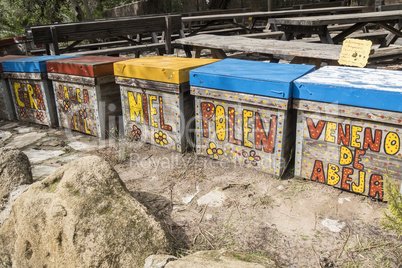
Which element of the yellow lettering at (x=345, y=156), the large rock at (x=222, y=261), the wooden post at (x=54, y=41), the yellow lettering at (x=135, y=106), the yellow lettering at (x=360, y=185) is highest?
the wooden post at (x=54, y=41)

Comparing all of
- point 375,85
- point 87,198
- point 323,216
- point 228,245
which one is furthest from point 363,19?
point 87,198

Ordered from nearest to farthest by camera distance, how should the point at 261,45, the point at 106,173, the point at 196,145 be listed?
1. the point at 106,173
2. the point at 196,145
3. the point at 261,45

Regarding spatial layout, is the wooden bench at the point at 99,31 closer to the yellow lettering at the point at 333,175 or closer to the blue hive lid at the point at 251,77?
the blue hive lid at the point at 251,77

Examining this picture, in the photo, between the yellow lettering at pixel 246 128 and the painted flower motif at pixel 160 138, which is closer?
the yellow lettering at pixel 246 128

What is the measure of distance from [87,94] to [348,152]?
2.82m

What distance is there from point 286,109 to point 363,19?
3329 millimetres

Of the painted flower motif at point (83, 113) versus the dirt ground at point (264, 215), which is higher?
the painted flower motif at point (83, 113)

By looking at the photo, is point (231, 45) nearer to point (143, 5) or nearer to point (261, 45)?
point (261, 45)

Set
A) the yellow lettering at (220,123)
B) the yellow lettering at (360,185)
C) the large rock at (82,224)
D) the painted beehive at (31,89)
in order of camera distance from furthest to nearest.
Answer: the painted beehive at (31,89), the yellow lettering at (220,123), the yellow lettering at (360,185), the large rock at (82,224)

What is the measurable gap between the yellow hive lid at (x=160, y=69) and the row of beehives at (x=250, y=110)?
10mm

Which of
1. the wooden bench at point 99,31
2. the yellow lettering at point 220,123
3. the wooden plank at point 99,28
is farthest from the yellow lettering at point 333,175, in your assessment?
the wooden plank at point 99,28

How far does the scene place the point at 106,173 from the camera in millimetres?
2260

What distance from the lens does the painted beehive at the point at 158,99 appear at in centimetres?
328

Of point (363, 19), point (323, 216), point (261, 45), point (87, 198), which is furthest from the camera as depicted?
point (363, 19)
